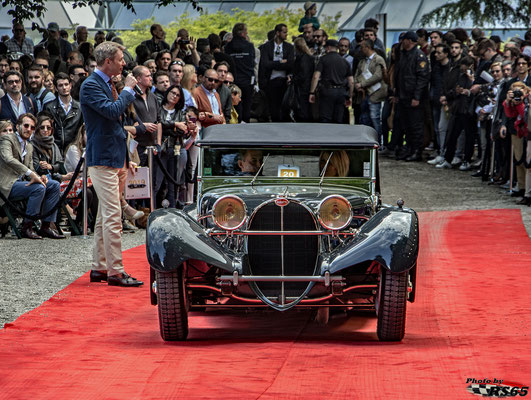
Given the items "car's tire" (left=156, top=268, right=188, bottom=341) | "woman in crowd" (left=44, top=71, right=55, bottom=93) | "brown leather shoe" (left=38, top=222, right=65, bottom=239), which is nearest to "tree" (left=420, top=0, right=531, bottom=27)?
"woman in crowd" (left=44, top=71, right=55, bottom=93)

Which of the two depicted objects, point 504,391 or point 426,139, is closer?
point 504,391

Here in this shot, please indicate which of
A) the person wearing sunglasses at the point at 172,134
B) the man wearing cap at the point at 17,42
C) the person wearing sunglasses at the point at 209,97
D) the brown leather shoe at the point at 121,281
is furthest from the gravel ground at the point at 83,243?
the man wearing cap at the point at 17,42

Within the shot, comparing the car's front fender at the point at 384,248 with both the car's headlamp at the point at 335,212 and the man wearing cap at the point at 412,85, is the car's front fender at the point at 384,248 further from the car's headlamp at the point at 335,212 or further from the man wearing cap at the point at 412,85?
the man wearing cap at the point at 412,85

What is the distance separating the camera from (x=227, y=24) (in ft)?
143

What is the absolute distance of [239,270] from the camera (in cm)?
700

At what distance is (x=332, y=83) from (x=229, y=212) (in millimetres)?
13241

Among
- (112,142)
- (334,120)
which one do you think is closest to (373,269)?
(112,142)

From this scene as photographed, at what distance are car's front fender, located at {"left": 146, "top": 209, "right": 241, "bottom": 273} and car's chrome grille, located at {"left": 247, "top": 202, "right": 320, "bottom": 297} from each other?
243mm

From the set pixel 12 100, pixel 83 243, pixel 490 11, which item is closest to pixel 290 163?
pixel 83 243

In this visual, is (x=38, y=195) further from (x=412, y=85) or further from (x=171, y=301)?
(x=412, y=85)

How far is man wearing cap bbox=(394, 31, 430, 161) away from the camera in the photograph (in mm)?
20438

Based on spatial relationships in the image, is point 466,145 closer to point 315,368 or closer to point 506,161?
point 506,161

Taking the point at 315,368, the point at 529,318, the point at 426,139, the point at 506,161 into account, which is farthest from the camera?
the point at 426,139

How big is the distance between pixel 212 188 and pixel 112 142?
4.55ft
